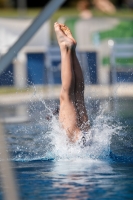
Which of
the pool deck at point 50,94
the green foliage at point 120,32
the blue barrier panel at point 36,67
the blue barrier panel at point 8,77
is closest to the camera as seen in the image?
the pool deck at point 50,94

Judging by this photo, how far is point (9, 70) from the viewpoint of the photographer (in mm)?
13523

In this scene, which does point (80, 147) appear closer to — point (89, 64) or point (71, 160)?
point (71, 160)

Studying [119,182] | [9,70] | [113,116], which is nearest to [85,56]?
[9,70]

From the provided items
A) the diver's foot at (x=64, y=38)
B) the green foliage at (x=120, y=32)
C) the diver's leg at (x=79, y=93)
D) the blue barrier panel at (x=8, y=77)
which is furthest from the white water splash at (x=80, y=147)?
the green foliage at (x=120, y=32)

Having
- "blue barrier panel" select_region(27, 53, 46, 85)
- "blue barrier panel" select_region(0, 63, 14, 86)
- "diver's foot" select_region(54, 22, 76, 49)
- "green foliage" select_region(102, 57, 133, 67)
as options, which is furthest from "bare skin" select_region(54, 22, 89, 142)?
"green foliage" select_region(102, 57, 133, 67)

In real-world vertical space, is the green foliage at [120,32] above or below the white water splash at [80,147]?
above

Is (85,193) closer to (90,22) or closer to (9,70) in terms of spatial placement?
(9,70)

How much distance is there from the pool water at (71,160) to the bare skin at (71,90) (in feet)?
0.43

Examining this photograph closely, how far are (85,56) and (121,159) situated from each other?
6.02 meters

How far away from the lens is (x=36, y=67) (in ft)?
41.4

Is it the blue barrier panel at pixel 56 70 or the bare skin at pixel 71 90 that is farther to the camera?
the blue barrier panel at pixel 56 70

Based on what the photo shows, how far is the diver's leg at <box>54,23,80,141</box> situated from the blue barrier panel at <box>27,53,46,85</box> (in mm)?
5628

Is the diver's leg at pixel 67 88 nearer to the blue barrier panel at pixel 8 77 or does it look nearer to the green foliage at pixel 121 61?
the blue barrier panel at pixel 8 77

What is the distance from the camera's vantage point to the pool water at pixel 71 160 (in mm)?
5383
